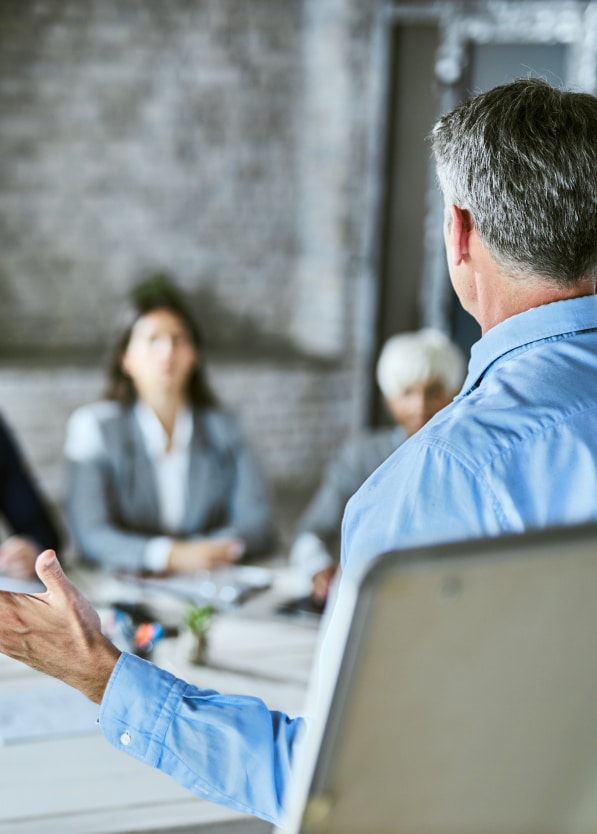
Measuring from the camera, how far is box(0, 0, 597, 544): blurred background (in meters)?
5.33

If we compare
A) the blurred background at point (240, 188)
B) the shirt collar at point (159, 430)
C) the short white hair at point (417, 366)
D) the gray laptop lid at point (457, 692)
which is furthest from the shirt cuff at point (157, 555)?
the blurred background at point (240, 188)

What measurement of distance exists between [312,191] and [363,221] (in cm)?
38

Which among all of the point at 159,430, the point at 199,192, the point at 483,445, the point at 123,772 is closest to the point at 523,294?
the point at 483,445

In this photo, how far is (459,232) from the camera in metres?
1.11

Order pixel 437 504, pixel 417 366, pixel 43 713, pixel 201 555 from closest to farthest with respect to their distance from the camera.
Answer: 1. pixel 437 504
2. pixel 43 713
3. pixel 201 555
4. pixel 417 366

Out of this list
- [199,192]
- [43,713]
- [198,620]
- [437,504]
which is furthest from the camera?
[199,192]

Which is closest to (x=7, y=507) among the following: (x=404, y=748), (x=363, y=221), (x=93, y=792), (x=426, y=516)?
(x=93, y=792)

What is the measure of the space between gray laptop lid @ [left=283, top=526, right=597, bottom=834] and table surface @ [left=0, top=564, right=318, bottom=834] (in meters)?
0.96

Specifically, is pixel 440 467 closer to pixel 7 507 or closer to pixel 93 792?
pixel 93 792

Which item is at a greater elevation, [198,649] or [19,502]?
[198,649]

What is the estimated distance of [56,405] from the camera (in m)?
5.28

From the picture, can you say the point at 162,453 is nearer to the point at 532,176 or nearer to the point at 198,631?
the point at 198,631

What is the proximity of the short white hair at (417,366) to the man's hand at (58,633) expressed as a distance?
6.47ft

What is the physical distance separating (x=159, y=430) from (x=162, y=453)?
0.24 ft
